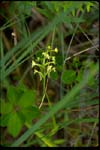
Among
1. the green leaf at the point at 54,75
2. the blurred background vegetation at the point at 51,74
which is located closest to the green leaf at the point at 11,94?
the blurred background vegetation at the point at 51,74

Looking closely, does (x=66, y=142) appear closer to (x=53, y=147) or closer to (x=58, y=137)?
(x=58, y=137)

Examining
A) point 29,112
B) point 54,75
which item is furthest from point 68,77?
point 29,112

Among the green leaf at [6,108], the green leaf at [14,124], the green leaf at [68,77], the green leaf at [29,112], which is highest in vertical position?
the green leaf at [68,77]

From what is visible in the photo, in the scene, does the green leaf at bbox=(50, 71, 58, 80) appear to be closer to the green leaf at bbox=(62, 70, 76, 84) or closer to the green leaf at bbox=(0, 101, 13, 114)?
the green leaf at bbox=(62, 70, 76, 84)

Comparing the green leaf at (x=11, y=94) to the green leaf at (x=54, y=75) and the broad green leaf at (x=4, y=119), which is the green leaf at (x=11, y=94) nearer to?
the broad green leaf at (x=4, y=119)

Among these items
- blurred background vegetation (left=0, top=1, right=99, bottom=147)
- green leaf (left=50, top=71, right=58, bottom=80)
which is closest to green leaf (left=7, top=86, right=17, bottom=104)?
blurred background vegetation (left=0, top=1, right=99, bottom=147)

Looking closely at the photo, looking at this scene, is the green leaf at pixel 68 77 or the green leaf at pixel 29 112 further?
the green leaf at pixel 68 77

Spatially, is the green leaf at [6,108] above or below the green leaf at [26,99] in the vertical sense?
below
